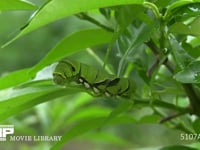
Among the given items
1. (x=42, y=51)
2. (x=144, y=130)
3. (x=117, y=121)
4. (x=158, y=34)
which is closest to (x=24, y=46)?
(x=42, y=51)

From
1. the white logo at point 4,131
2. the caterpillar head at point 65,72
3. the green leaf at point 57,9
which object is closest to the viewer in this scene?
the green leaf at point 57,9

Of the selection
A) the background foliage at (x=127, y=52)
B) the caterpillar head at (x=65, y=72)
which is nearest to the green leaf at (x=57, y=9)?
the background foliage at (x=127, y=52)

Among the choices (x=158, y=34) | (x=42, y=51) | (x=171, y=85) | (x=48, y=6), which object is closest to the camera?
(x=48, y=6)

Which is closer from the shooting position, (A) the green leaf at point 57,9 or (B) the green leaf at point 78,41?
(A) the green leaf at point 57,9

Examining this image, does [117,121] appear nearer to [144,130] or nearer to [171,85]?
[171,85]

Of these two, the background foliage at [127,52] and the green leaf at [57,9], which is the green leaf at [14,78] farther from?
the green leaf at [57,9]

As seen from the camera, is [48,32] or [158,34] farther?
[48,32]
